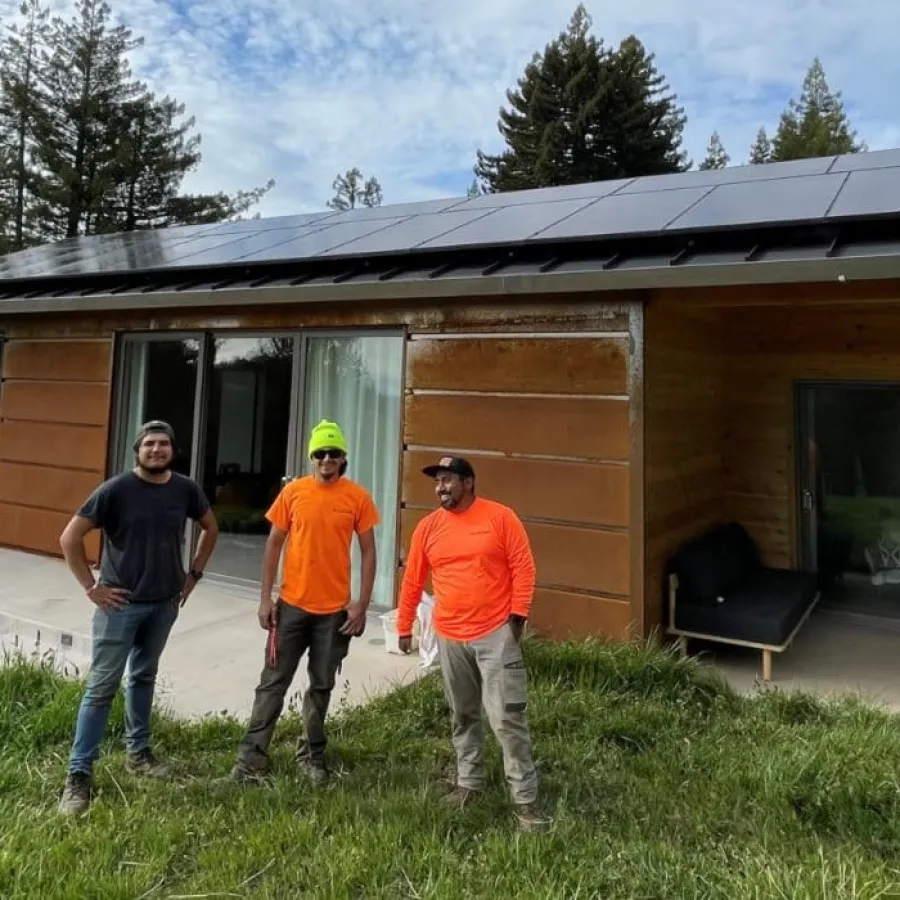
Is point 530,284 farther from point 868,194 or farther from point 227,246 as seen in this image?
point 227,246

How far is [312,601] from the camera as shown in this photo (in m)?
2.79

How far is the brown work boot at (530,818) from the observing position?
7.81 feet

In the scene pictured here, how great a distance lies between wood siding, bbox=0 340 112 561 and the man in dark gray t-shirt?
12.6 ft

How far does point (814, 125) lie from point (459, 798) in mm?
29858

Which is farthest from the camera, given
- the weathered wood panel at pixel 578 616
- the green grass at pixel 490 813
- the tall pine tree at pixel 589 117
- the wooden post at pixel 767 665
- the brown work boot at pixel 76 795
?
the tall pine tree at pixel 589 117

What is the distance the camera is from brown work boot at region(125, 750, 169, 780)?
9.05ft

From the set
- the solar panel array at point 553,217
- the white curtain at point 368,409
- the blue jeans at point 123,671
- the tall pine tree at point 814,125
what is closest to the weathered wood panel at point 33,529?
the solar panel array at point 553,217

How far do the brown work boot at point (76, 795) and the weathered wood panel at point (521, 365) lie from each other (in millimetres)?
3081

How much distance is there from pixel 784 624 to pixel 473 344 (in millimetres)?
2596

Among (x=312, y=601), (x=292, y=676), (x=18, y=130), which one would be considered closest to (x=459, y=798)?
(x=292, y=676)

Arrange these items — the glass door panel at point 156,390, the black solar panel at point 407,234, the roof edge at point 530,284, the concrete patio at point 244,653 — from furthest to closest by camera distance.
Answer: the glass door panel at point 156,390 < the black solar panel at point 407,234 < the concrete patio at point 244,653 < the roof edge at point 530,284

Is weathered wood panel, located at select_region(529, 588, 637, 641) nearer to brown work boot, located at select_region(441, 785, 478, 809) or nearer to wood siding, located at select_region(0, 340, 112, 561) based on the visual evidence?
brown work boot, located at select_region(441, 785, 478, 809)

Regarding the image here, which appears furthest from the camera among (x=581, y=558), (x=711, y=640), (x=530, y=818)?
(x=711, y=640)

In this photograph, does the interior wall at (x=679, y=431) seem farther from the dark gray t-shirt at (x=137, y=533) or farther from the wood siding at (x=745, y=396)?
the dark gray t-shirt at (x=137, y=533)
